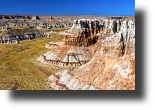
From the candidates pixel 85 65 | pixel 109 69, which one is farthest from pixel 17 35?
pixel 109 69

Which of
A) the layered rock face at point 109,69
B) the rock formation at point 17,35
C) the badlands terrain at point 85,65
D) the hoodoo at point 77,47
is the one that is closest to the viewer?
the layered rock face at point 109,69

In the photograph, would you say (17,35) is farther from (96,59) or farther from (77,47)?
(96,59)

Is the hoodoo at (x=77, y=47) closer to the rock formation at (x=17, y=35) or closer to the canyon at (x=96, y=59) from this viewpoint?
the canyon at (x=96, y=59)

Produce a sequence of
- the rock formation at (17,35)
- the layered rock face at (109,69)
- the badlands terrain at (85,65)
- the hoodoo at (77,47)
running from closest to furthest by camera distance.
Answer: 1. the layered rock face at (109,69)
2. the badlands terrain at (85,65)
3. the hoodoo at (77,47)
4. the rock formation at (17,35)

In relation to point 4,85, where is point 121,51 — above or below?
above

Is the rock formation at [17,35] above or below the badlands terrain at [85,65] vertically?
above

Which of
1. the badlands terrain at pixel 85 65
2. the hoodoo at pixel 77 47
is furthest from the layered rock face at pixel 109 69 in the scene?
the hoodoo at pixel 77 47

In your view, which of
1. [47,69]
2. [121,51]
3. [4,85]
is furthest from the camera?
[47,69]

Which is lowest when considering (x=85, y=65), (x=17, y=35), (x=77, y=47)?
(x=85, y=65)

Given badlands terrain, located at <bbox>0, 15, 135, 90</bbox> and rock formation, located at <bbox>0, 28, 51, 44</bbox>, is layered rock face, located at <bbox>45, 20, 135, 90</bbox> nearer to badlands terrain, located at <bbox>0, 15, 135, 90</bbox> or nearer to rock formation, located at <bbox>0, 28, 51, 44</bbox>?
badlands terrain, located at <bbox>0, 15, 135, 90</bbox>

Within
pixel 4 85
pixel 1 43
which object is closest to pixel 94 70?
pixel 4 85
